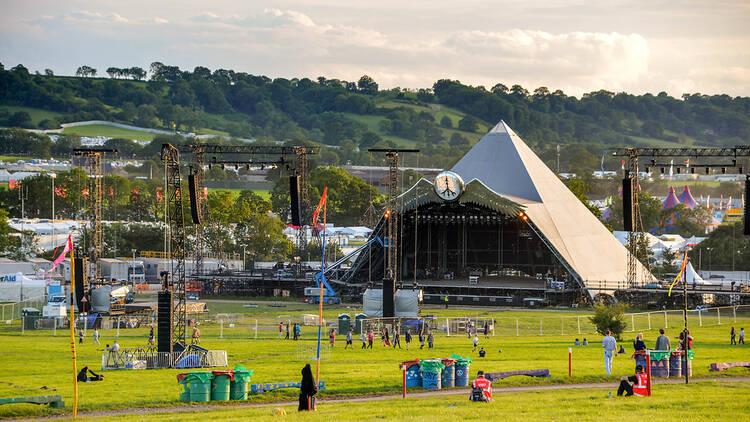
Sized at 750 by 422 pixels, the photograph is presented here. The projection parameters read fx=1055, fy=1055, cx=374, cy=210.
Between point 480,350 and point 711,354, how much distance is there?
28.3 feet

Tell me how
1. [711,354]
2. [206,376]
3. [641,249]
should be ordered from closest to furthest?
[206,376] → [711,354] → [641,249]

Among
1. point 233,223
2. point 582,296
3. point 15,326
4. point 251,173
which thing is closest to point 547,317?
point 582,296

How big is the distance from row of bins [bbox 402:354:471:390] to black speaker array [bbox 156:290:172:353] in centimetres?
1268

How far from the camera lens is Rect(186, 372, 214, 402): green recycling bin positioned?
93.7ft

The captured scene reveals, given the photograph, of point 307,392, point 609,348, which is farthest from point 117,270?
point 307,392

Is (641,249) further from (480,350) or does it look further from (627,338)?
(480,350)

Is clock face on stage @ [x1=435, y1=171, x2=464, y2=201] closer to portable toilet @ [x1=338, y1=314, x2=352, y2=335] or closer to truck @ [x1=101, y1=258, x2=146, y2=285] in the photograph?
portable toilet @ [x1=338, y1=314, x2=352, y2=335]

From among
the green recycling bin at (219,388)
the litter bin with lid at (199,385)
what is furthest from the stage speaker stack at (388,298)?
the litter bin with lid at (199,385)

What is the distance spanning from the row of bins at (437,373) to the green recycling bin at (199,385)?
5.54 m

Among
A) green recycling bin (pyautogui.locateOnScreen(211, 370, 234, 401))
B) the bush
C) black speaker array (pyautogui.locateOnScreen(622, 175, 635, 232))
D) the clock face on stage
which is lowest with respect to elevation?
green recycling bin (pyautogui.locateOnScreen(211, 370, 234, 401))

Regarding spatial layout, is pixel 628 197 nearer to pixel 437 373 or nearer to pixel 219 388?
pixel 437 373

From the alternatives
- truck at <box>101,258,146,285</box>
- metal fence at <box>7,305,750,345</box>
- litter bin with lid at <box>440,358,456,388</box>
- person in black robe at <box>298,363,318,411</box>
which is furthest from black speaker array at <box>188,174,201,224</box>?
person in black robe at <box>298,363,318,411</box>

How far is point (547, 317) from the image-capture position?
6084 cm

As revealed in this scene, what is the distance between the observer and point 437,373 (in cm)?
3008
